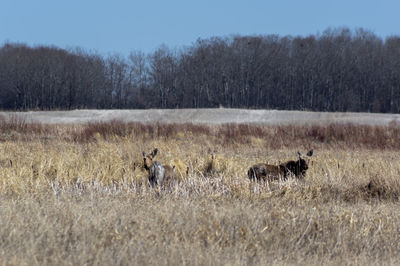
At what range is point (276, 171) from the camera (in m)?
9.15

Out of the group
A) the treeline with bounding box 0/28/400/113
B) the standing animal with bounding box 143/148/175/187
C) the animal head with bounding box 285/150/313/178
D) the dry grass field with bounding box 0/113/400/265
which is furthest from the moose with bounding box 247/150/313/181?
the treeline with bounding box 0/28/400/113

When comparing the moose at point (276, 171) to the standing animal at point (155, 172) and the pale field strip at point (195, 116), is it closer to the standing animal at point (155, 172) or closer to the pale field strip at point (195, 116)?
the standing animal at point (155, 172)

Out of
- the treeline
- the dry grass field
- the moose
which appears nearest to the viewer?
the dry grass field

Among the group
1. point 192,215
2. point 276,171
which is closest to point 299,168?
point 276,171

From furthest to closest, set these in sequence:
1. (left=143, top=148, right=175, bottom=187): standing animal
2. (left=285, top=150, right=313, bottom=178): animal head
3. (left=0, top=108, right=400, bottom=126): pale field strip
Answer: (left=0, top=108, right=400, bottom=126): pale field strip → (left=285, top=150, right=313, bottom=178): animal head → (left=143, top=148, right=175, bottom=187): standing animal

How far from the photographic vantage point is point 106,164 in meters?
9.98

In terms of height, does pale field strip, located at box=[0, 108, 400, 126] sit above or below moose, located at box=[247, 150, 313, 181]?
above

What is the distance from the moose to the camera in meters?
8.83

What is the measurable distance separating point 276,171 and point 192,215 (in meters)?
3.51

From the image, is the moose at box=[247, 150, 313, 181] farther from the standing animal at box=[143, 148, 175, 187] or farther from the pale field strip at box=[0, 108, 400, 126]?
the pale field strip at box=[0, 108, 400, 126]

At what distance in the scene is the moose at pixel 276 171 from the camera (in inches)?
348

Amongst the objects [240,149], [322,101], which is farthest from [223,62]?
[240,149]

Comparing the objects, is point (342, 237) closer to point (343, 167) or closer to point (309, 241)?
point (309, 241)

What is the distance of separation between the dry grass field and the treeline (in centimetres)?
4270
